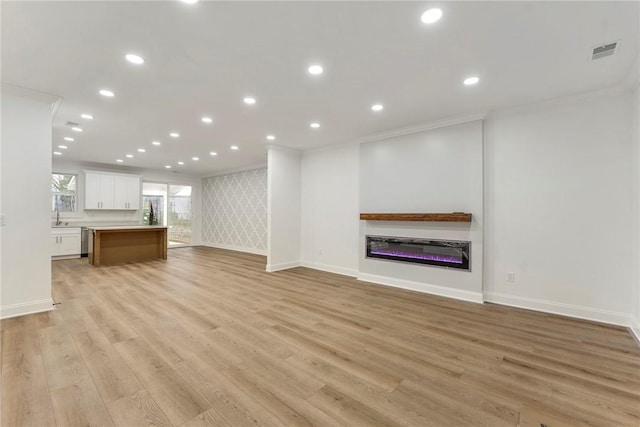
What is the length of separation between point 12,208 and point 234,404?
3.55m

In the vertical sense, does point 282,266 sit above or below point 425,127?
below

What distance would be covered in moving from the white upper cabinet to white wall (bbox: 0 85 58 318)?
5277 mm

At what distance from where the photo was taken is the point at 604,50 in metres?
2.39

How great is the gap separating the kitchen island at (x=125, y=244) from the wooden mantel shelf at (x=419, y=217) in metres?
5.50

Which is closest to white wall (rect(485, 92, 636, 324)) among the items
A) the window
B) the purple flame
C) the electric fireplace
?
the electric fireplace

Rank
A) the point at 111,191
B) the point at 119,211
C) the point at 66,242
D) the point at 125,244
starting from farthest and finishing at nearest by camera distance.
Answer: the point at 119,211 → the point at 111,191 → the point at 66,242 → the point at 125,244

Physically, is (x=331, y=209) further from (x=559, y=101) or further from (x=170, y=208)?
(x=170, y=208)

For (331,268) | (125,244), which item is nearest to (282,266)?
(331,268)

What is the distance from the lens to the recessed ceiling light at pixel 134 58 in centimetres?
251

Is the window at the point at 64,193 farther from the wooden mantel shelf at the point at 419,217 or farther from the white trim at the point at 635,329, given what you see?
the white trim at the point at 635,329

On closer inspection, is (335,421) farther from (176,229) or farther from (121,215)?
(176,229)

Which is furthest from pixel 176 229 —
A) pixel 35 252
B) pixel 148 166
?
pixel 35 252

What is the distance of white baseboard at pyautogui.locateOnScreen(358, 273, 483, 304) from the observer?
3.86m

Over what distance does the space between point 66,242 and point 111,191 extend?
1749 mm
